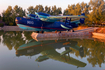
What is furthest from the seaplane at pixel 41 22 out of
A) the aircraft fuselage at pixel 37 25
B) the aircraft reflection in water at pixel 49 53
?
the aircraft reflection in water at pixel 49 53

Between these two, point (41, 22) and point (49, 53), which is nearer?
point (49, 53)

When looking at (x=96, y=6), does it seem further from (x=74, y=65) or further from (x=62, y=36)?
(x=74, y=65)

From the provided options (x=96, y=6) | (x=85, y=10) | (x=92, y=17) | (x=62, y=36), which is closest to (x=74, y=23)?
(x=62, y=36)

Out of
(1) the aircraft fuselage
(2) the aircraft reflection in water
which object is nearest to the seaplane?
(1) the aircraft fuselage

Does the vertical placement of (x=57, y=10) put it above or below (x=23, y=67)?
above

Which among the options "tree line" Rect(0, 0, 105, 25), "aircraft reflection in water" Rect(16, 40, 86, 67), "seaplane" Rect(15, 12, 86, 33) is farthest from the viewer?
"tree line" Rect(0, 0, 105, 25)

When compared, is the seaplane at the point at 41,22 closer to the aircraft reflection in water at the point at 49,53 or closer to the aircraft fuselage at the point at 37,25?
the aircraft fuselage at the point at 37,25

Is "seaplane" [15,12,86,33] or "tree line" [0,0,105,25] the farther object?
"tree line" [0,0,105,25]

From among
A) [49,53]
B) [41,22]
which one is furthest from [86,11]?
[49,53]

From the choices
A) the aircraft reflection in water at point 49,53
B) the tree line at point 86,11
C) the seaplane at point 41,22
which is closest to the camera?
the aircraft reflection in water at point 49,53

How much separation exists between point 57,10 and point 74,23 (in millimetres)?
72869

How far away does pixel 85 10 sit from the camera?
2383 inches

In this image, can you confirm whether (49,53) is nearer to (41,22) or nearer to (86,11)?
(41,22)

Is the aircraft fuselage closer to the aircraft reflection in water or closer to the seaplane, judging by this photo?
the seaplane
